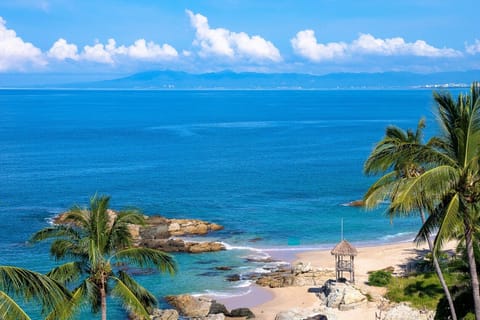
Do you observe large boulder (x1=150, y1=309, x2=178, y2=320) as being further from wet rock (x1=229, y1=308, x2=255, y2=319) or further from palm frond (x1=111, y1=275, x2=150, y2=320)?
palm frond (x1=111, y1=275, x2=150, y2=320)

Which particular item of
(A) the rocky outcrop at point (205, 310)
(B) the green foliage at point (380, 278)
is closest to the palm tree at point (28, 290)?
(A) the rocky outcrop at point (205, 310)

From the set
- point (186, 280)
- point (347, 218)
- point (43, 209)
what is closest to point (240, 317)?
point (186, 280)

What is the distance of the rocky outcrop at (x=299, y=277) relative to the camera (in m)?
40.9

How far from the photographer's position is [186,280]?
4234 cm

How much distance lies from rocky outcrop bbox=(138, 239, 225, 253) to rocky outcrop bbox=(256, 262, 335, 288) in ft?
24.5

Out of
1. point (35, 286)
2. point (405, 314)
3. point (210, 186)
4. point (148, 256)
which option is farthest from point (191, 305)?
point (210, 186)

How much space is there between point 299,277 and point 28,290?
3253 cm

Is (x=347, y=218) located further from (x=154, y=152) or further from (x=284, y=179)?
(x=154, y=152)

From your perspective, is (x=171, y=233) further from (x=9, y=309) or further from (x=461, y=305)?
(x=9, y=309)

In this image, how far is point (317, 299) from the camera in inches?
1479

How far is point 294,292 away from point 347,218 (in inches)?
854

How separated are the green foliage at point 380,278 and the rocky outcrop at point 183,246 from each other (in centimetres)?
1421

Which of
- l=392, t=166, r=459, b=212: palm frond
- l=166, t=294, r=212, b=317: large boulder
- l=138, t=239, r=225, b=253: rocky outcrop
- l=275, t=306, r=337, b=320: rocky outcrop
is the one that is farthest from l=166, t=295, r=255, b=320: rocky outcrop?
l=392, t=166, r=459, b=212: palm frond

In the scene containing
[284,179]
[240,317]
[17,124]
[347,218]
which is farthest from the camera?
[17,124]
